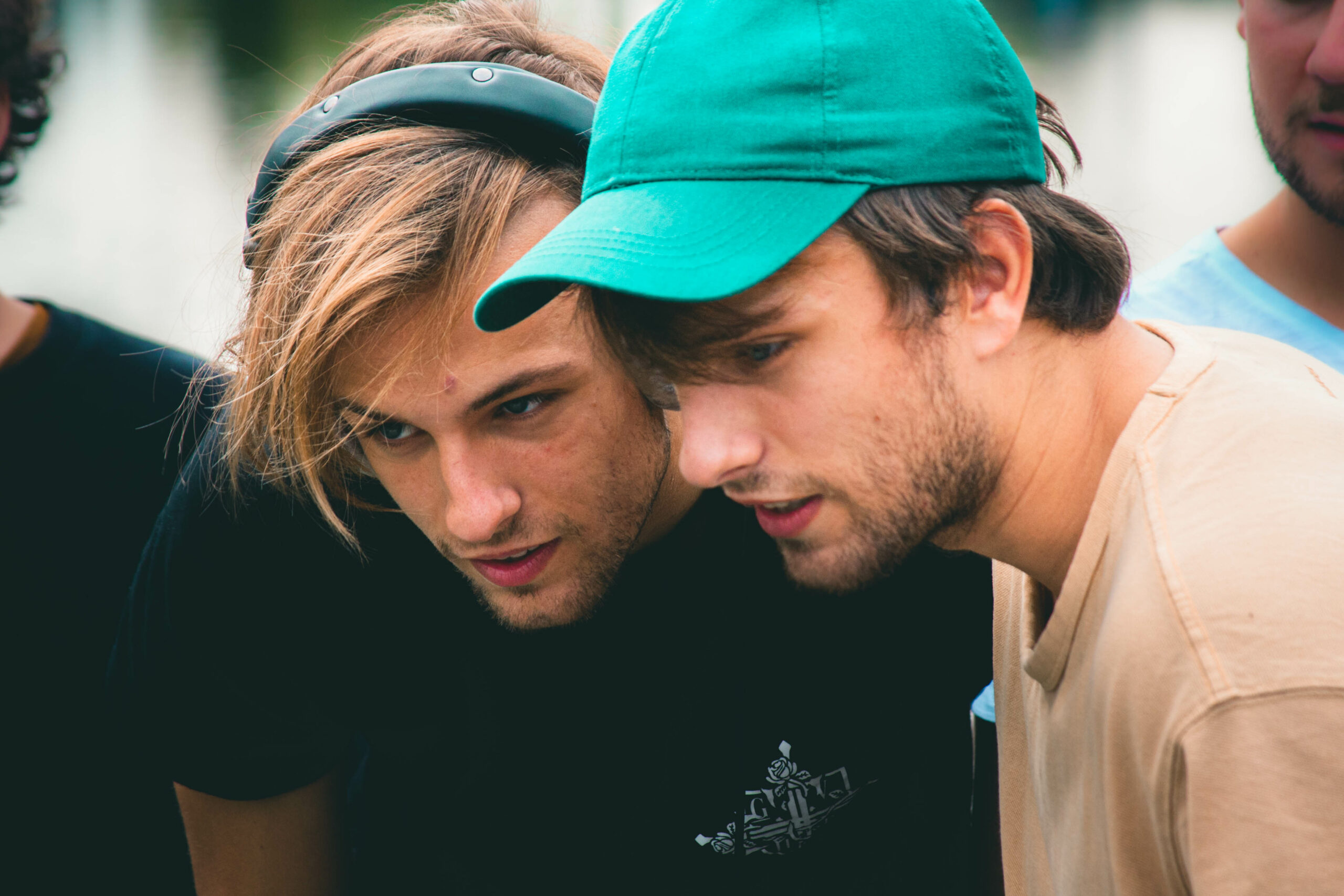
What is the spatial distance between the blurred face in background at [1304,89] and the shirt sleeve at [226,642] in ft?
6.37

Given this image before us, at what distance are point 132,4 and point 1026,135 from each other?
15.8 meters

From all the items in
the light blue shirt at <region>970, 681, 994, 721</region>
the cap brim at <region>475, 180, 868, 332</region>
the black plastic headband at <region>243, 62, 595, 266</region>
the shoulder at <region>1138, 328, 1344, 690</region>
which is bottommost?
the light blue shirt at <region>970, 681, 994, 721</region>

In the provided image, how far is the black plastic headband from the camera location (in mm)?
1614

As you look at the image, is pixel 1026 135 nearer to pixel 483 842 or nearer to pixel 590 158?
pixel 590 158

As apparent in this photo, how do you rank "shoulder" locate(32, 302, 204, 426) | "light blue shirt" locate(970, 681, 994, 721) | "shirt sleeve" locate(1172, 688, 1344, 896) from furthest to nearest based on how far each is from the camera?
"shoulder" locate(32, 302, 204, 426) < "light blue shirt" locate(970, 681, 994, 721) < "shirt sleeve" locate(1172, 688, 1344, 896)

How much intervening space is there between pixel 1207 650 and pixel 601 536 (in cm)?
98

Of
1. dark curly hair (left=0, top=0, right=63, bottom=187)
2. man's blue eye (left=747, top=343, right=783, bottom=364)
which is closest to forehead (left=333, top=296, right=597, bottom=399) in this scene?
man's blue eye (left=747, top=343, right=783, bottom=364)

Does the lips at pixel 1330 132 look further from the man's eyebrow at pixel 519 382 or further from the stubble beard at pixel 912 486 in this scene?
the man's eyebrow at pixel 519 382

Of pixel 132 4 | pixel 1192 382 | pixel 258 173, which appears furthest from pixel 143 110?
pixel 1192 382

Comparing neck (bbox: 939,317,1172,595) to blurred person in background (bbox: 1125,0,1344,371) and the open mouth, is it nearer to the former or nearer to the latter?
blurred person in background (bbox: 1125,0,1344,371)

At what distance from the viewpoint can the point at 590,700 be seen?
175 cm

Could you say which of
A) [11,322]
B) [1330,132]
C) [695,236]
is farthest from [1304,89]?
[11,322]

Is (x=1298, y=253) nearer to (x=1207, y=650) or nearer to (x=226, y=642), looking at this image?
(x=1207, y=650)

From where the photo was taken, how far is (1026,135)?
4.25 ft
